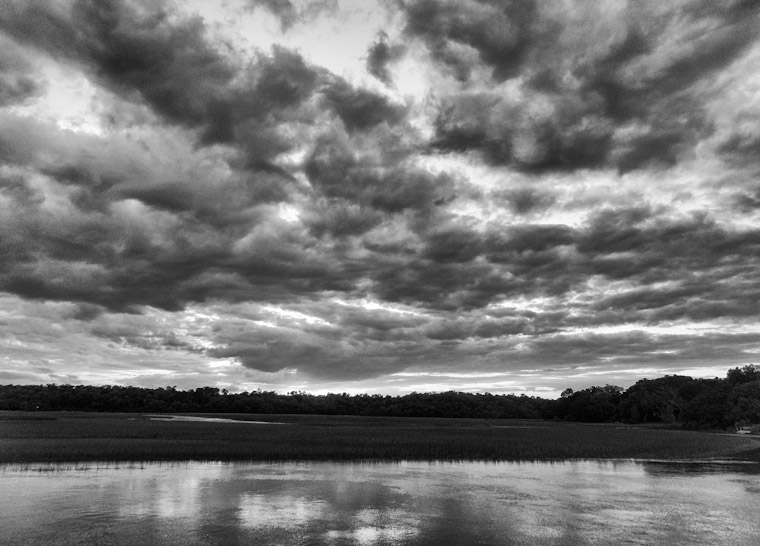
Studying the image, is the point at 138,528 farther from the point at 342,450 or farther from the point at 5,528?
the point at 342,450

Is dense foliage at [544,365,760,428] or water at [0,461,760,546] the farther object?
dense foliage at [544,365,760,428]

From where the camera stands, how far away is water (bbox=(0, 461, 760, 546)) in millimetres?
19234

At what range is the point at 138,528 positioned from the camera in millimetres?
19688

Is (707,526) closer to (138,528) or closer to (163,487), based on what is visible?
(138,528)

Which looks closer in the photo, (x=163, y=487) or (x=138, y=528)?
(x=138, y=528)

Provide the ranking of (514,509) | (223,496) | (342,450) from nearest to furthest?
(514,509), (223,496), (342,450)

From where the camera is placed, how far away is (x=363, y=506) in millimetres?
24719

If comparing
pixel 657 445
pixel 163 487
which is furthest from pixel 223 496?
pixel 657 445

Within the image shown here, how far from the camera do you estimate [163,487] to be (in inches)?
1137

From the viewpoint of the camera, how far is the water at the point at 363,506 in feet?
63.1

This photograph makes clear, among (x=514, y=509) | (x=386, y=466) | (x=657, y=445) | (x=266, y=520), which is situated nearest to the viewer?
(x=266, y=520)

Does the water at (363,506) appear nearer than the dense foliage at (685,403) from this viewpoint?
Yes

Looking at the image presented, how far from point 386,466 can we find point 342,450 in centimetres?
941

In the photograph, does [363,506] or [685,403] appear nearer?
[363,506]
